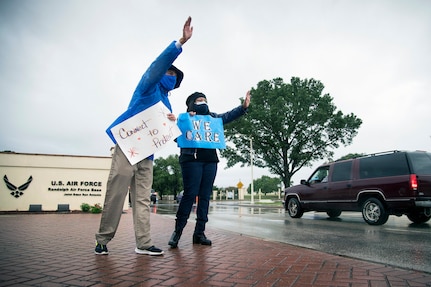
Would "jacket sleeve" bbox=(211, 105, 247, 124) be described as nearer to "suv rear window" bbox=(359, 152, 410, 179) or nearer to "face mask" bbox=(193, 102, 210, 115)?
"face mask" bbox=(193, 102, 210, 115)

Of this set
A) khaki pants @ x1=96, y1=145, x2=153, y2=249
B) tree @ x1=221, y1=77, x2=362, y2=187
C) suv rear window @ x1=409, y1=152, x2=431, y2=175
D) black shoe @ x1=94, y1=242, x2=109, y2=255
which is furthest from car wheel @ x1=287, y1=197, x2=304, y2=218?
tree @ x1=221, y1=77, x2=362, y2=187

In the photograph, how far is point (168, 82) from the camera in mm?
3836

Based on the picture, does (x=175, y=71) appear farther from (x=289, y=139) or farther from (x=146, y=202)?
(x=289, y=139)

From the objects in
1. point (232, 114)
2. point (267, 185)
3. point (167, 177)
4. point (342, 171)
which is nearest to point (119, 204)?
point (232, 114)

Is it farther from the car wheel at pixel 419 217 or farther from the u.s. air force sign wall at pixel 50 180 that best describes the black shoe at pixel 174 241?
the u.s. air force sign wall at pixel 50 180

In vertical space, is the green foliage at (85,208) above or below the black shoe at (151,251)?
below

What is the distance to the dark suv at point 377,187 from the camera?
7.47 metres

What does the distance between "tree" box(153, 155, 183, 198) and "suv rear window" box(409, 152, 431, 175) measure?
54.6 metres

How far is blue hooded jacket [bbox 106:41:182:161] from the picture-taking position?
3.34 m

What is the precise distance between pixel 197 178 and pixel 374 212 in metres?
6.20

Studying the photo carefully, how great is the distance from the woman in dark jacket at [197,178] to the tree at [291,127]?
2615 centimetres

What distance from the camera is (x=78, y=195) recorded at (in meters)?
14.6

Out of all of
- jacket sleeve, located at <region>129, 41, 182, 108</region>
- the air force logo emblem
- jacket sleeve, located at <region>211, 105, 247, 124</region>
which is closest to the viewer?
jacket sleeve, located at <region>129, 41, 182, 108</region>

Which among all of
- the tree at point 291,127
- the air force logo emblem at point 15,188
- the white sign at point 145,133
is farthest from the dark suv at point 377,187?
the tree at point 291,127
